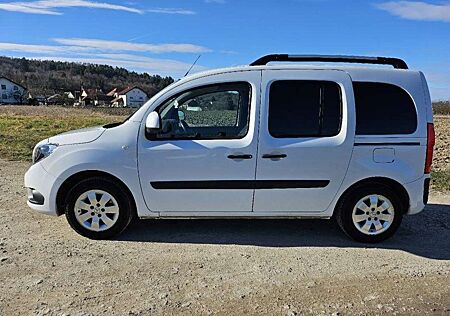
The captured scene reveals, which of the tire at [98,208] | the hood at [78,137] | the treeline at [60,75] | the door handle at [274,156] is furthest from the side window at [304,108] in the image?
the treeline at [60,75]

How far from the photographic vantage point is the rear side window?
496cm

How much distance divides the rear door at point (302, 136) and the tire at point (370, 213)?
0.26 m

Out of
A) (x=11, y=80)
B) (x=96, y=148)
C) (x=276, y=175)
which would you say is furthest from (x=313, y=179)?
(x=11, y=80)

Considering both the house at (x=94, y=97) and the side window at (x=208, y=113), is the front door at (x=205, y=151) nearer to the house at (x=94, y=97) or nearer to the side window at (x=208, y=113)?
the side window at (x=208, y=113)

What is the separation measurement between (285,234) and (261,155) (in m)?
1.14

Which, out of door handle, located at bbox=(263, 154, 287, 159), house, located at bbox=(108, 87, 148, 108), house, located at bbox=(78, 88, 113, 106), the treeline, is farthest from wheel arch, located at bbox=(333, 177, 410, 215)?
the treeline

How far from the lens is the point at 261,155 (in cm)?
487

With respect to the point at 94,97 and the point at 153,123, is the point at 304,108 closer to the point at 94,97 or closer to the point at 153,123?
the point at 153,123

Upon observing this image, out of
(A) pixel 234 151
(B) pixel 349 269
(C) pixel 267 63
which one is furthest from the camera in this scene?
(C) pixel 267 63

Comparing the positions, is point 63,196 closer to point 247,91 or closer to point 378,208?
point 247,91

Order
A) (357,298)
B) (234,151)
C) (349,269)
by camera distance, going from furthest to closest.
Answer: (234,151), (349,269), (357,298)

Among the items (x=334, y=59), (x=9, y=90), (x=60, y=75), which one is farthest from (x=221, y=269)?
(x=60, y=75)

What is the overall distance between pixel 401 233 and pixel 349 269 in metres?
1.52

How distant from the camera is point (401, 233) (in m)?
5.49
